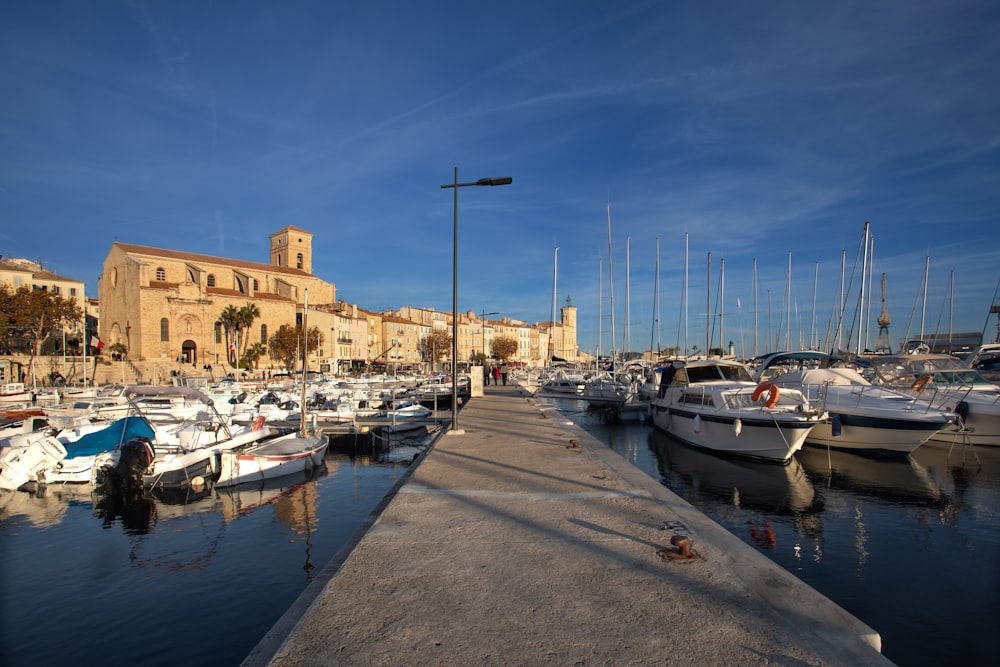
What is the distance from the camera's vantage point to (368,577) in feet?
16.7

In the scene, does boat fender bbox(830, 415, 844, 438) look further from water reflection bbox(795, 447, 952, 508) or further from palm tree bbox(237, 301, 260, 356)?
palm tree bbox(237, 301, 260, 356)

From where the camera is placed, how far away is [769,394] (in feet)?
60.2

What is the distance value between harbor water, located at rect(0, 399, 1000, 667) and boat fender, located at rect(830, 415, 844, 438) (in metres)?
1.13

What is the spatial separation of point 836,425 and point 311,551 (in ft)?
59.6

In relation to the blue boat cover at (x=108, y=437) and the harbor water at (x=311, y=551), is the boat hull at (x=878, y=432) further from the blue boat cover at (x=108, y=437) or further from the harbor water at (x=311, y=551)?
the blue boat cover at (x=108, y=437)

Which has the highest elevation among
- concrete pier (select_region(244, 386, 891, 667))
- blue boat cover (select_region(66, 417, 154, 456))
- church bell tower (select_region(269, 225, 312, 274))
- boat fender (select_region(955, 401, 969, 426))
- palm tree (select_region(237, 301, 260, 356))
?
church bell tower (select_region(269, 225, 312, 274))

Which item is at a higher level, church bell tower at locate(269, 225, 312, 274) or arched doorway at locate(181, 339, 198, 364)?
church bell tower at locate(269, 225, 312, 274)

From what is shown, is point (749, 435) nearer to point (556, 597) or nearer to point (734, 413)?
point (734, 413)

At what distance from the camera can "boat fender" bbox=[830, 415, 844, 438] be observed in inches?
795

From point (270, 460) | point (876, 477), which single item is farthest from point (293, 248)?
point (876, 477)

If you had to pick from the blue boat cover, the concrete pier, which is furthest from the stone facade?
the concrete pier

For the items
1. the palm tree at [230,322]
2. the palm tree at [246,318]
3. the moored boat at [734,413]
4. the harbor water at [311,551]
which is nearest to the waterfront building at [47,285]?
the palm tree at [230,322]

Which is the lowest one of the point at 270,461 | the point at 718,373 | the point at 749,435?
the point at 270,461

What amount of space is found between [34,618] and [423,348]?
9201 cm
